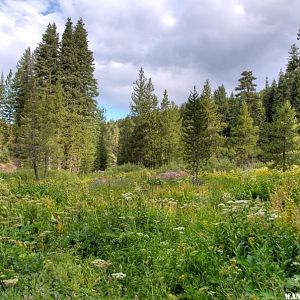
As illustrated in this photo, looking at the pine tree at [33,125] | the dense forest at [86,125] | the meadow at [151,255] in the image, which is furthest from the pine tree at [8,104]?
the meadow at [151,255]

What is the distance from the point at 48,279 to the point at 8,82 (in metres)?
70.4

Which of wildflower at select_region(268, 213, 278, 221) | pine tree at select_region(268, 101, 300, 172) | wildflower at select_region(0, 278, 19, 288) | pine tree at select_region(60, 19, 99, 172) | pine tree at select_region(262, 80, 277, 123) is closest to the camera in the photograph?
wildflower at select_region(0, 278, 19, 288)

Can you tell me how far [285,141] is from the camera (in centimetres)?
2811

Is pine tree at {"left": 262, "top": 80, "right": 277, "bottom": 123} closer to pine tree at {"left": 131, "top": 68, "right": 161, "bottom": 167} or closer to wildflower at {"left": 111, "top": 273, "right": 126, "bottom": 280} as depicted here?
pine tree at {"left": 131, "top": 68, "right": 161, "bottom": 167}

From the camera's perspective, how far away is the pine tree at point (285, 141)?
28.0 meters

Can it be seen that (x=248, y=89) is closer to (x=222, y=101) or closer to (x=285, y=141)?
(x=222, y=101)

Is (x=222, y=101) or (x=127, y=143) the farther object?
(x=222, y=101)

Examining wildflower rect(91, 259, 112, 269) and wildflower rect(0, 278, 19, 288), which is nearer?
wildflower rect(0, 278, 19, 288)

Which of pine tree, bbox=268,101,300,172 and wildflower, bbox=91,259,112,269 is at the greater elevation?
pine tree, bbox=268,101,300,172

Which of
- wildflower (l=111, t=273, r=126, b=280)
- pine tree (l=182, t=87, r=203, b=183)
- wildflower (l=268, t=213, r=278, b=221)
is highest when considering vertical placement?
pine tree (l=182, t=87, r=203, b=183)

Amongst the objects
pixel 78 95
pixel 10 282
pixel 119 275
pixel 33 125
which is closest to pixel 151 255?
pixel 119 275

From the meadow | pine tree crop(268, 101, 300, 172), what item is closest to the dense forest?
pine tree crop(268, 101, 300, 172)

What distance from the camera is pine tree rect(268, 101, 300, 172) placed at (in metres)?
28.0

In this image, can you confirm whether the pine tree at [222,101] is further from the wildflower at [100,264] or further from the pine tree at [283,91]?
→ the wildflower at [100,264]
